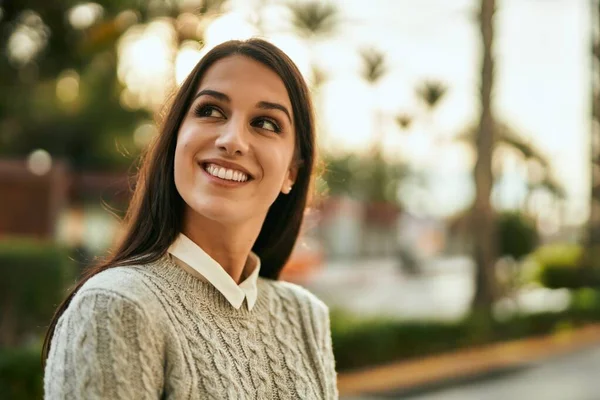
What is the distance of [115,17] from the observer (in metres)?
20.3

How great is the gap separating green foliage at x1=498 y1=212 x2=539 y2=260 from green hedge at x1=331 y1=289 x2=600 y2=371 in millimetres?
6431

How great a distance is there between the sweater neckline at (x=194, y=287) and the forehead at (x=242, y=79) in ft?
1.13

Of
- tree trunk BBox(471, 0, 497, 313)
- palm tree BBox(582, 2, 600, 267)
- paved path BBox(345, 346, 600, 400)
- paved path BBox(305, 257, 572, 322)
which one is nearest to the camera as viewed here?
paved path BBox(345, 346, 600, 400)

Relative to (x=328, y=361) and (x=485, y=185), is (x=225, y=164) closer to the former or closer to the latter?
(x=328, y=361)

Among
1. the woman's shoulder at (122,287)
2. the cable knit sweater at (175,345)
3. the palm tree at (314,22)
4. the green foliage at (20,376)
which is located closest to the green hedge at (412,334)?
the green foliage at (20,376)

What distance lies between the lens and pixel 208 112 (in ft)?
5.17

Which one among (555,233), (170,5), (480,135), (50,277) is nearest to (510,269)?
(480,135)

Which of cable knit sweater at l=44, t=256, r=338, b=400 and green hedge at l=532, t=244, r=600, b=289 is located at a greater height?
cable knit sweater at l=44, t=256, r=338, b=400

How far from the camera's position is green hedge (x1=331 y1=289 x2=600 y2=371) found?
9688 mm

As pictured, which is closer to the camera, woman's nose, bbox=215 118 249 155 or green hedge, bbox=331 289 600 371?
woman's nose, bbox=215 118 249 155

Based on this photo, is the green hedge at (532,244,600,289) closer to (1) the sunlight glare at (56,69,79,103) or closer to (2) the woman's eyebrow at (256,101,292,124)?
(2) the woman's eyebrow at (256,101,292,124)

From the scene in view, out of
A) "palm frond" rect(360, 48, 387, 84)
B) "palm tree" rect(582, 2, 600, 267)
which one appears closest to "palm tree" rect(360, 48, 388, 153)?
"palm frond" rect(360, 48, 387, 84)

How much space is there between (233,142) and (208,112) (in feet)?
0.30

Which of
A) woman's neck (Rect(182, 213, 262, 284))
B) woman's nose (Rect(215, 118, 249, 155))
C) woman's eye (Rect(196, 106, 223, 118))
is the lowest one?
woman's neck (Rect(182, 213, 262, 284))
